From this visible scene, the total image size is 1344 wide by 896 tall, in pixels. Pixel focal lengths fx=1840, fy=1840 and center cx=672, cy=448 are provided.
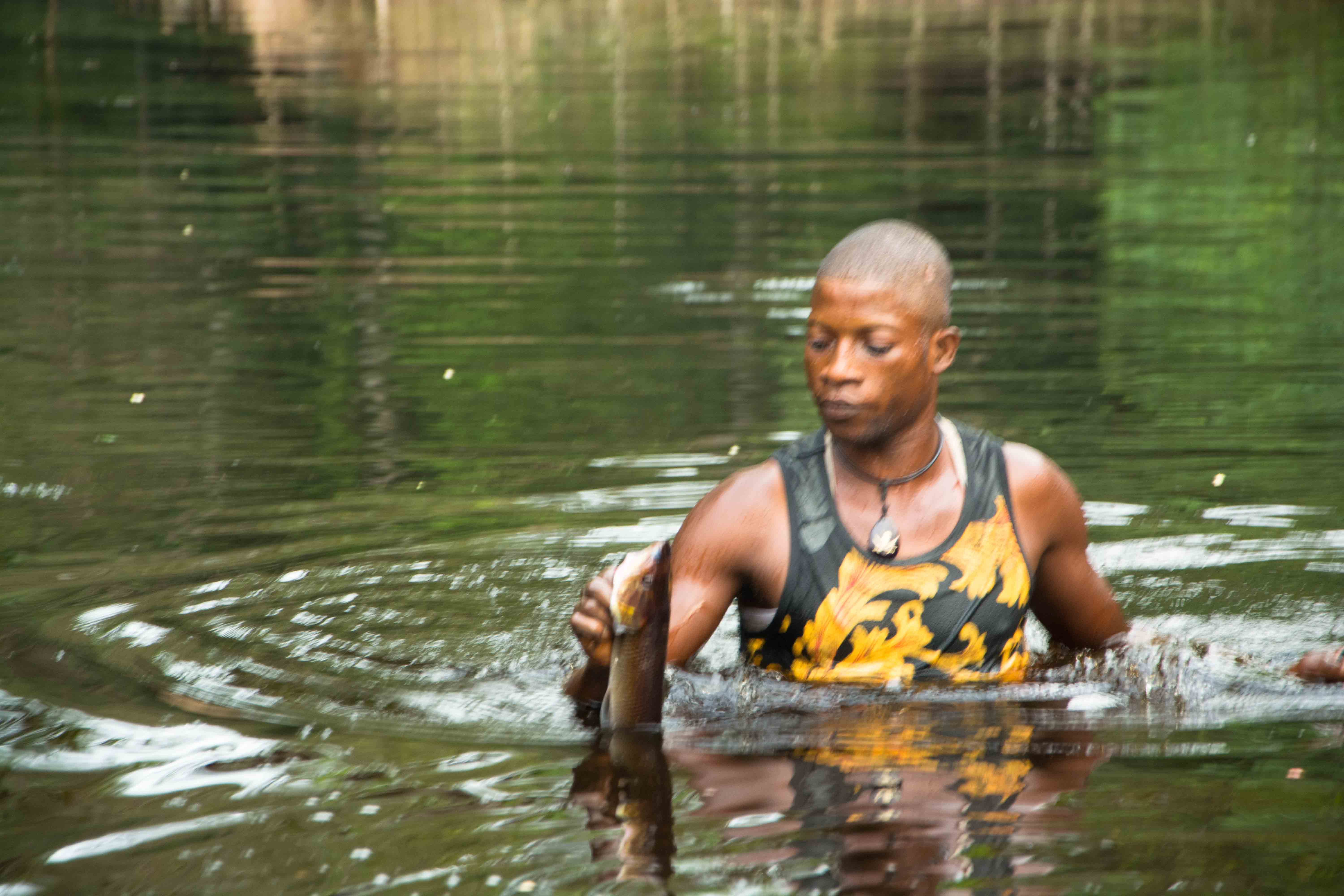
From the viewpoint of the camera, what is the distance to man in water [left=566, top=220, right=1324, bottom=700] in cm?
428

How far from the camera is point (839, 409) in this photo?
4270 mm

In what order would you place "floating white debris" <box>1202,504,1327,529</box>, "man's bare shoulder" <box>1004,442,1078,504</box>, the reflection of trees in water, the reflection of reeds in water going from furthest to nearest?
1. the reflection of reeds in water
2. the reflection of trees in water
3. "floating white debris" <box>1202,504,1327,529</box>
4. "man's bare shoulder" <box>1004,442,1078,504</box>

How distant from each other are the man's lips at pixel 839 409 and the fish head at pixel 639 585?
0.68 m

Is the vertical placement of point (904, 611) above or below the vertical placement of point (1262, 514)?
above

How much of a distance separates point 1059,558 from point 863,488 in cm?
59

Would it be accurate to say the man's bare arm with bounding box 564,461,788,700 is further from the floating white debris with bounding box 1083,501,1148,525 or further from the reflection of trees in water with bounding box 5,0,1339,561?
the reflection of trees in water with bounding box 5,0,1339,561

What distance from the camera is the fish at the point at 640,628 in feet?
12.3

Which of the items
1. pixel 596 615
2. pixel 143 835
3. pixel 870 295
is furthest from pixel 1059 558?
pixel 143 835

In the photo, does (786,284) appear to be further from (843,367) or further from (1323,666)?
(843,367)

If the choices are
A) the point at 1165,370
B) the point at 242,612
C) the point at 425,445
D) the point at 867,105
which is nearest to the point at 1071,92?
the point at 867,105

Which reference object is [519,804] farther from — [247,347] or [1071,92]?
[1071,92]

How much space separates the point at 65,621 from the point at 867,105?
18176 millimetres

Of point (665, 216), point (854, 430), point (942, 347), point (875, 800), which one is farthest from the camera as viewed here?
point (665, 216)

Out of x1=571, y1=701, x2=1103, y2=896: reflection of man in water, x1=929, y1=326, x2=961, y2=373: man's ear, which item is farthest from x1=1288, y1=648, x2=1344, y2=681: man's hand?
x1=929, y1=326, x2=961, y2=373: man's ear
